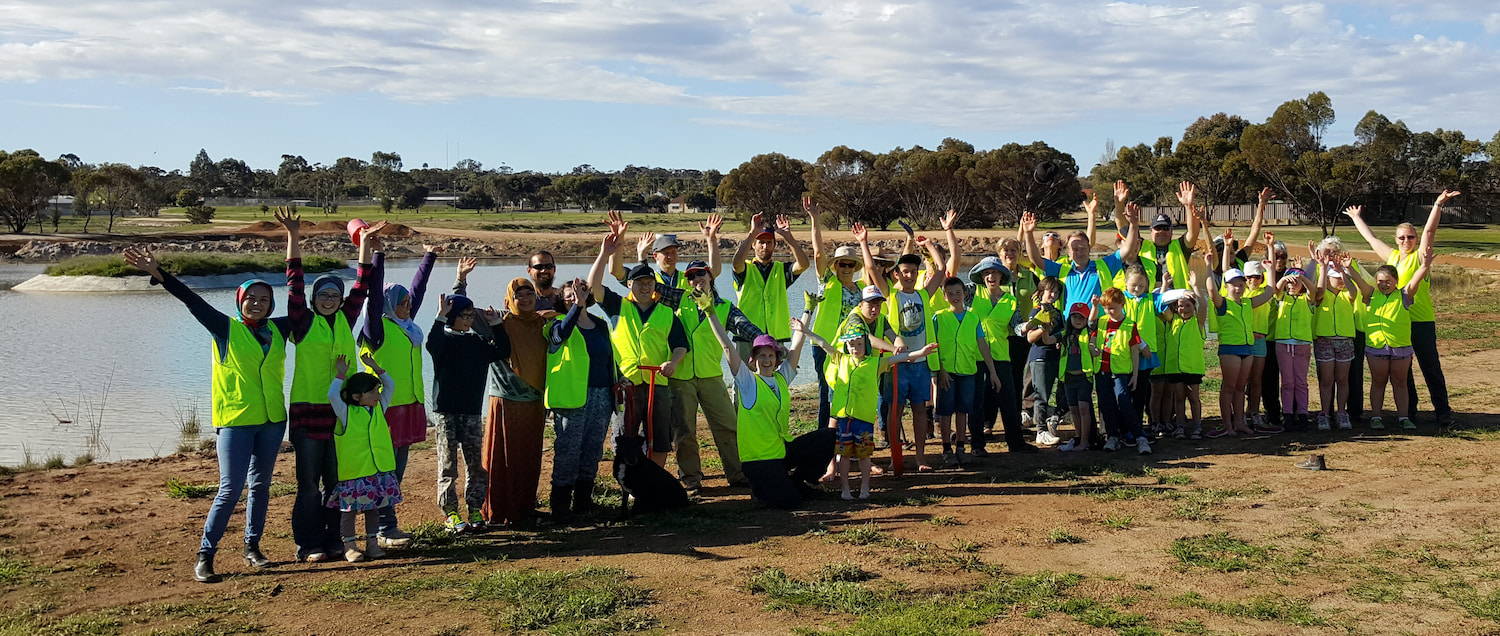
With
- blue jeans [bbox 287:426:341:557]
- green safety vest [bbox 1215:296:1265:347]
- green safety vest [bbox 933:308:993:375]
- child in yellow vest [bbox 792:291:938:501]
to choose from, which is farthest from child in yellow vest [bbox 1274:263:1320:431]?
blue jeans [bbox 287:426:341:557]

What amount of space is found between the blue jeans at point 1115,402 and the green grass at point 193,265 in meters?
31.8

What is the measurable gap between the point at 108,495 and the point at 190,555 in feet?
8.26

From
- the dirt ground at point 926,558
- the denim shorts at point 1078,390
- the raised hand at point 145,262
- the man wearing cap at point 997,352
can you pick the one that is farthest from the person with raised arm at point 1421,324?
the raised hand at point 145,262

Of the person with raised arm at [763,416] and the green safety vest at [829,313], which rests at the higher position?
the green safety vest at [829,313]

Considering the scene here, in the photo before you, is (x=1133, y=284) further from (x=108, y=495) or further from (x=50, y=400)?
(x=50, y=400)

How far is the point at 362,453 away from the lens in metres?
6.55

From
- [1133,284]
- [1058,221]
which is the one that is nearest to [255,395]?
[1133,284]

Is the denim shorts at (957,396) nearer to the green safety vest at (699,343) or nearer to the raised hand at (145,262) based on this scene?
the green safety vest at (699,343)

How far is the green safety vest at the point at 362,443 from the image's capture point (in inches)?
256

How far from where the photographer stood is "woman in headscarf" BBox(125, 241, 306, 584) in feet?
20.6

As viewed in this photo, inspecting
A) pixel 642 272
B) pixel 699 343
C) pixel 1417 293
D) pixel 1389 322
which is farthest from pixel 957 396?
pixel 1417 293

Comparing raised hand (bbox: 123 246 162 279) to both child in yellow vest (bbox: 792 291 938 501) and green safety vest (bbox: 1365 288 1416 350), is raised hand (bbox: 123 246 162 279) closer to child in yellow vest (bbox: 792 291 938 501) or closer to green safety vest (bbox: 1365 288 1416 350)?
child in yellow vest (bbox: 792 291 938 501)

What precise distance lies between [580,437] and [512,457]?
47 centimetres

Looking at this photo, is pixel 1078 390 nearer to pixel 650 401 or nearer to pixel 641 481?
pixel 650 401
